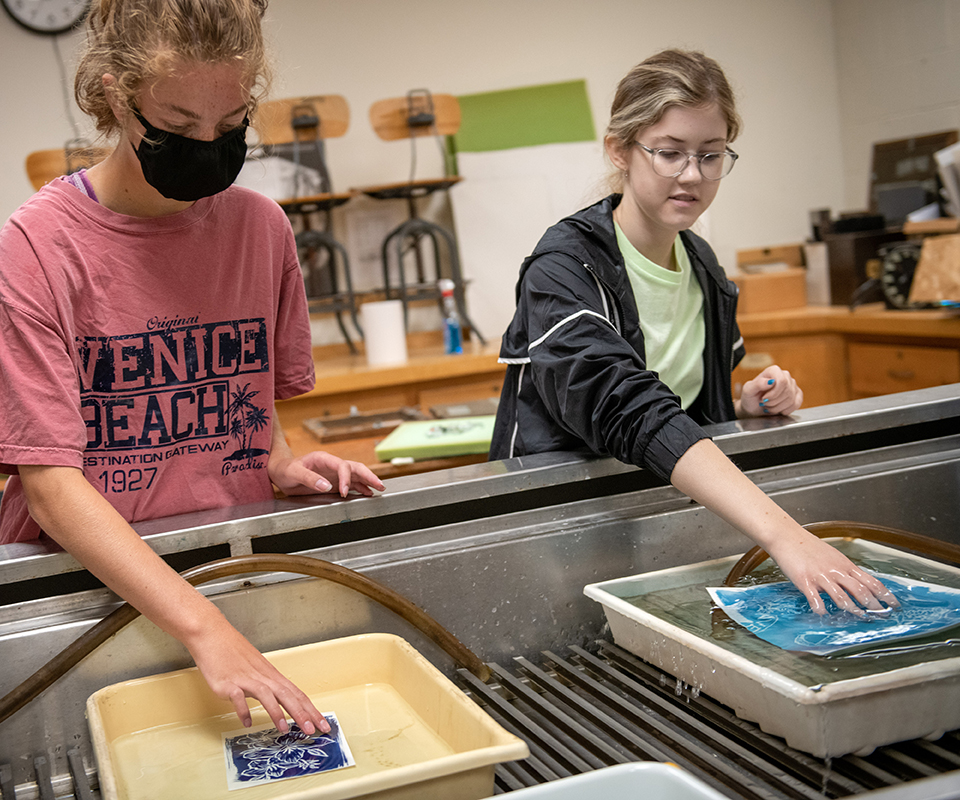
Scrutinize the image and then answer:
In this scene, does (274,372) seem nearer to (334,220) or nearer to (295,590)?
(295,590)

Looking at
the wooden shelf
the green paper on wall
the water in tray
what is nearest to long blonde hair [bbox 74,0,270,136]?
the water in tray

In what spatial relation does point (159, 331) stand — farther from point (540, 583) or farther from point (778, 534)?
point (778, 534)

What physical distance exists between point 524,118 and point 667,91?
298 centimetres

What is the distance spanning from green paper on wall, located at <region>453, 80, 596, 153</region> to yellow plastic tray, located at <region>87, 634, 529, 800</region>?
11.1 feet

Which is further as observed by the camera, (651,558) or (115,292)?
(651,558)

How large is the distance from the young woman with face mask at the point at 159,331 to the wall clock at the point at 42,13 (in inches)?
122

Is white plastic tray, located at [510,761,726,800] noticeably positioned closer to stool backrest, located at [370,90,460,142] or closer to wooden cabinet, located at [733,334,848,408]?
wooden cabinet, located at [733,334,848,408]

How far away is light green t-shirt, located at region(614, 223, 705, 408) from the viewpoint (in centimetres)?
138

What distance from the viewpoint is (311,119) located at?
3.79m

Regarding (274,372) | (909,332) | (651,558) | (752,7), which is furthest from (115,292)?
(752,7)

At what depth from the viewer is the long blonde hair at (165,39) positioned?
0.92 meters

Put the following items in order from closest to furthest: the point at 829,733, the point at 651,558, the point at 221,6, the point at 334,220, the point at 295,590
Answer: the point at 829,733 → the point at 221,6 → the point at 295,590 → the point at 651,558 → the point at 334,220

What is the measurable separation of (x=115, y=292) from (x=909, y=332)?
9.81 ft

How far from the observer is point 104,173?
1050 mm
